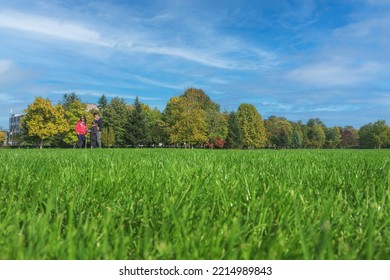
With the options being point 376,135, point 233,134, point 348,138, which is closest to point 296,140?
point 376,135

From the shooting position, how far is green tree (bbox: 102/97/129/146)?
8164 centimetres

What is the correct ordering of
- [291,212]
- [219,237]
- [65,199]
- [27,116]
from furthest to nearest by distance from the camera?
1. [27,116]
2. [65,199]
3. [291,212]
4. [219,237]

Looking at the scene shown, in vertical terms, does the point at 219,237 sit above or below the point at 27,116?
below

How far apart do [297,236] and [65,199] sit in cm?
160

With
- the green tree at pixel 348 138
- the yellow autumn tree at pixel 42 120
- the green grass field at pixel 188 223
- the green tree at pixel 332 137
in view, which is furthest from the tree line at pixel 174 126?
the green grass field at pixel 188 223

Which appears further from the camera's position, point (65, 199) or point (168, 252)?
point (65, 199)

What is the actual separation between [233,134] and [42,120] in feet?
131

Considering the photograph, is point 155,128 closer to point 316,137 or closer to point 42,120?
point 42,120

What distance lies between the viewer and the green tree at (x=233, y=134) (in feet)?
274

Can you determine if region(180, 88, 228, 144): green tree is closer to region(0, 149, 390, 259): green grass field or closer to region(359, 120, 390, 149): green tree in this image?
region(359, 120, 390, 149): green tree

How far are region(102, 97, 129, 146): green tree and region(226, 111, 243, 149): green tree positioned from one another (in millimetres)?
23137
